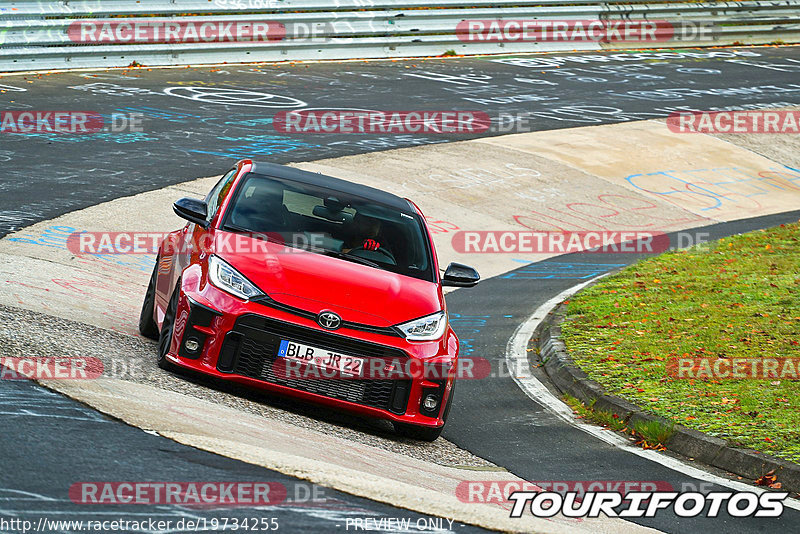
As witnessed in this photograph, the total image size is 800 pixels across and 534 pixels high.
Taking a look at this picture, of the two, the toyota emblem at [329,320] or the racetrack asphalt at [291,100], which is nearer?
the toyota emblem at [329,320]

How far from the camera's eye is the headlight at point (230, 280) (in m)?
7.17

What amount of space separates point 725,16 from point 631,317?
2501cm

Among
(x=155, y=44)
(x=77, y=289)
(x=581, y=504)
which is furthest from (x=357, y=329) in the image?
(x=155, y=44)

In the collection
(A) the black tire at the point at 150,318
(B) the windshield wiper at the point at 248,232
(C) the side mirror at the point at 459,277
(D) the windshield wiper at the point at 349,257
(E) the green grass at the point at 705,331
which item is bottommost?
(E) the green grass at the point at 705,331

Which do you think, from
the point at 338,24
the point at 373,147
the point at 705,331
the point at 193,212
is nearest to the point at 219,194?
the point at 193,212

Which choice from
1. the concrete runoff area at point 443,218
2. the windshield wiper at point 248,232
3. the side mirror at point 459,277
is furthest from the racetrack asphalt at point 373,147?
the windshield wiper at point 248,232

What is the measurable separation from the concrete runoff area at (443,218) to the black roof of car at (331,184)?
175 centimetres

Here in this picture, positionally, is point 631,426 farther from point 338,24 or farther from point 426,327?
point 338,24

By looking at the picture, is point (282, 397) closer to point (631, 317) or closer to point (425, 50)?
point (631, 317)

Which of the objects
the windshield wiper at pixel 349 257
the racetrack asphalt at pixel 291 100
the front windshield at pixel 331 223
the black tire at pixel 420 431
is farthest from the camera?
the racetrack asphalt at pixel 291 100

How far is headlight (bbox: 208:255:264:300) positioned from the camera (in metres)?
7.17

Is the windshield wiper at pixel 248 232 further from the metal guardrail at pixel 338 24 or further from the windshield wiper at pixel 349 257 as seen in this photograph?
the metal guardrail at pixel 338 24

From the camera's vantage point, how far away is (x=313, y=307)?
7.12m

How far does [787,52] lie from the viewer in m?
34.7
